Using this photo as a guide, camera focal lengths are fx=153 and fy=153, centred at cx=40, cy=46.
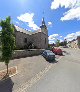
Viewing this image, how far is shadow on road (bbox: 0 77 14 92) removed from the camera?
1290 centimetres

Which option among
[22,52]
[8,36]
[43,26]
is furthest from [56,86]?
[43,26]

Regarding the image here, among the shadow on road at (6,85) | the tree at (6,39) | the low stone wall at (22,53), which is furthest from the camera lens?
the low stone wall at (22,53)

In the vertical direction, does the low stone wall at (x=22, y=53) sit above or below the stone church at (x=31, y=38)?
below

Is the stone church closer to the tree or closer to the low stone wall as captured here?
the low stone wall

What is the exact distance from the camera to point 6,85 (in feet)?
46.0

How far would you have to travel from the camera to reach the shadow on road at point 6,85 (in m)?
12.9

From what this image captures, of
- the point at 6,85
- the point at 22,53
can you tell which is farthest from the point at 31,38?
the point at 6,85

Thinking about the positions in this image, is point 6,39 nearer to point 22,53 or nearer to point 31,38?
point 22,53

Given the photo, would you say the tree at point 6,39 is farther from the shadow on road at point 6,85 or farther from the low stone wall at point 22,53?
the low stone wall at point 22,53

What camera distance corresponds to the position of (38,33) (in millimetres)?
55219

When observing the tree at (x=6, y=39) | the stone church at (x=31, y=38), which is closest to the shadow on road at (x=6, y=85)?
the tree at (x=6, y=39)

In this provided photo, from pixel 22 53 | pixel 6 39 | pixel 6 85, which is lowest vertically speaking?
pixel 6 85

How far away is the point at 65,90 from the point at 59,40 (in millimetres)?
123695

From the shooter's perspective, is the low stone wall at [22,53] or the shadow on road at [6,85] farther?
the low stone wall at [22,53]
